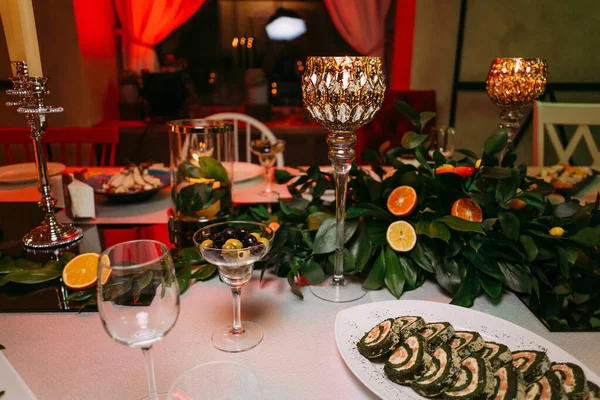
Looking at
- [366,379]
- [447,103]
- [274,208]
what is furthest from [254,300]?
[447,103]

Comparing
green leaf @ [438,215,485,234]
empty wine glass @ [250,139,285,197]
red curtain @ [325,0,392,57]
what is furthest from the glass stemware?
red curtain @ [325,0,392,57]

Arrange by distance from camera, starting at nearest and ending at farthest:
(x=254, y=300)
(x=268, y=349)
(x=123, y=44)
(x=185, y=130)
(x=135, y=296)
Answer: (x=135, y=296), (x=268, y=349), (x=254, y=300), (x=185, y=130), (x=123, y=44)

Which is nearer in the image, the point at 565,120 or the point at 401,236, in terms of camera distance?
the point at 401,236

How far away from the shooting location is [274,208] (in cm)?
115

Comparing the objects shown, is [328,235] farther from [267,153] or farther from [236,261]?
[267,153]

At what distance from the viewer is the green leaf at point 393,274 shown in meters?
0.78

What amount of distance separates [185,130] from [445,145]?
2.98 ft

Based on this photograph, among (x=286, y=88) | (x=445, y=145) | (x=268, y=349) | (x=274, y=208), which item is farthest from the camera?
(x=286, y=88)

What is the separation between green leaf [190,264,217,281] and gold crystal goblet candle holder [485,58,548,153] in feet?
2.38

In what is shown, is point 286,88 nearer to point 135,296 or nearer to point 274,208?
point 274,208

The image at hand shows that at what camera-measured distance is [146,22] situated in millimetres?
3646

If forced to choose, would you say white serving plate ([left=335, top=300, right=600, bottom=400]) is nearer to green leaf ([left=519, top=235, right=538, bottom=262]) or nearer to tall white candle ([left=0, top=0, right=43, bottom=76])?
green leaf ([left=519, top=235, right=538, bottom=262])

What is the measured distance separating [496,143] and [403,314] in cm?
38

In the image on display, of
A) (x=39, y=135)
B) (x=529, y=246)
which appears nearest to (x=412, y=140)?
(x=529, y=246)
